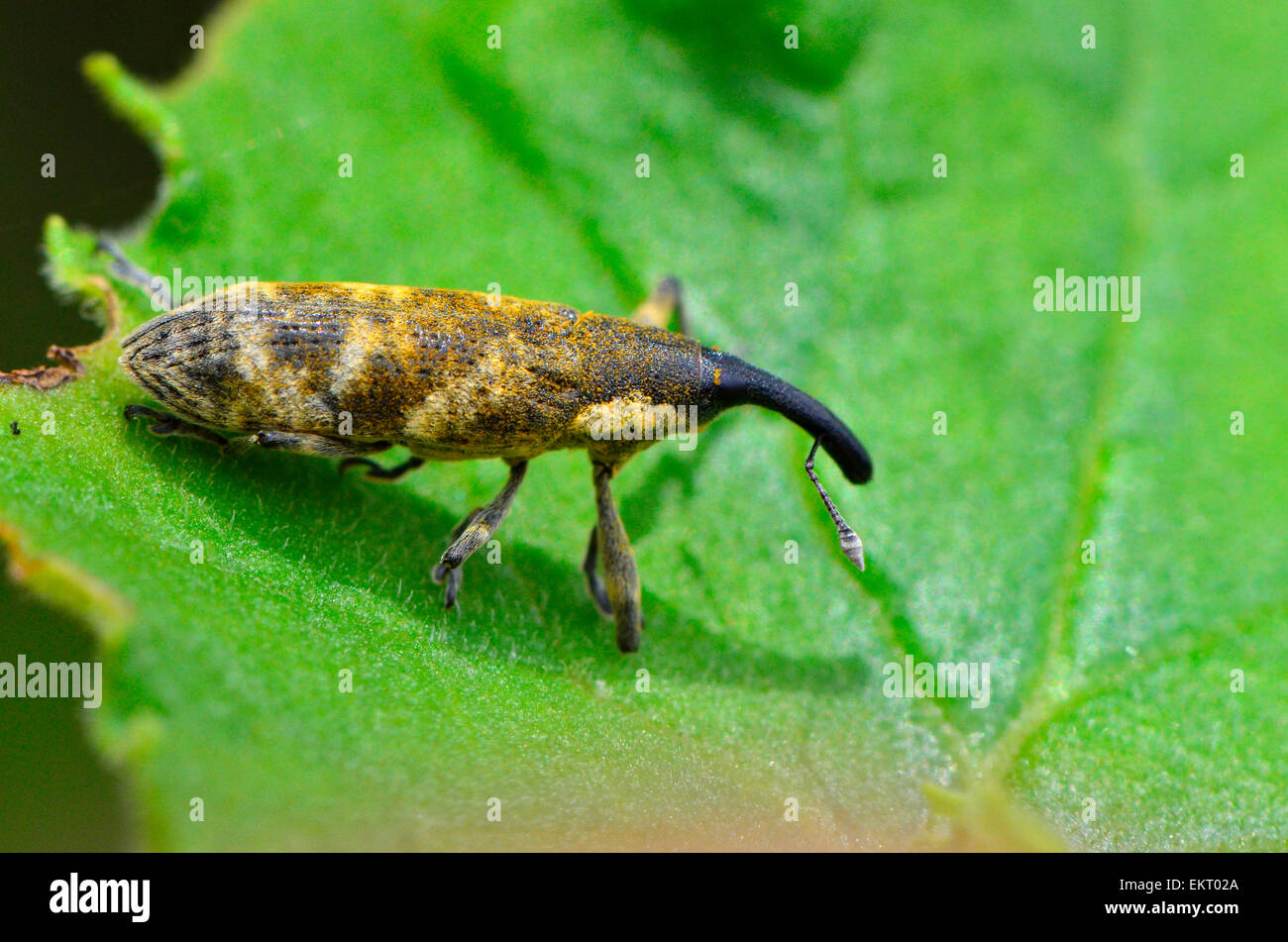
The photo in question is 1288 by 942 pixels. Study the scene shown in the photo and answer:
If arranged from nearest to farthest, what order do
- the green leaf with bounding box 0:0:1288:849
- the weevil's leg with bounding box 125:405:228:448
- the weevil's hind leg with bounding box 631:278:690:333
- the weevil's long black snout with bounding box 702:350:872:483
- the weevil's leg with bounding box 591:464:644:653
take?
the green leaf with bounding box 0:0:1288:849, the weevil's leg with bounding box 125:405:228:448, the weevil's leg with bounding box 591:464:644:653, the weevil's long black snout with bounding box 702:350:872:483, the weevil's hind leg with bounding box 631:278:690:333

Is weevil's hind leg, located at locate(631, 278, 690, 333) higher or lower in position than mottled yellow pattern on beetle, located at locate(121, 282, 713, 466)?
higher

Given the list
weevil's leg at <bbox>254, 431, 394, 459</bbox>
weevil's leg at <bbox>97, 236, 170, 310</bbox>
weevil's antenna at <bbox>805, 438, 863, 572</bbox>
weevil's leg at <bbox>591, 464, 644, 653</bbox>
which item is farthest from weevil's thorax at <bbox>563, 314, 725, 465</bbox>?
weevil's leg at <bbox>97, 236, 170, 310</bbox>

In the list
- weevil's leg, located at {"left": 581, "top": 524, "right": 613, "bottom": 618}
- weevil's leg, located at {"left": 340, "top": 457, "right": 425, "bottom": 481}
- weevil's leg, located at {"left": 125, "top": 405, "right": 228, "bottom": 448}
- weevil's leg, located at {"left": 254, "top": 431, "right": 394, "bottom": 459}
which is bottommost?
weevil's leg, located at {"left": 581, "top": 524, "right": 613, "bottom": 618}

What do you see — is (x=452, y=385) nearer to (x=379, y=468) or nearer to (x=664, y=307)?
(x=379, y=468)

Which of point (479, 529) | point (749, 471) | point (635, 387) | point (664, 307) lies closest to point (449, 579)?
point (479, 529)

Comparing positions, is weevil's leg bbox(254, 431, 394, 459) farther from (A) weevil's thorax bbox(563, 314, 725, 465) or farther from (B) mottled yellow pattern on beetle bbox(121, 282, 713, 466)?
(A) weevil's thorax bbox(563, 314, 725, 465)
